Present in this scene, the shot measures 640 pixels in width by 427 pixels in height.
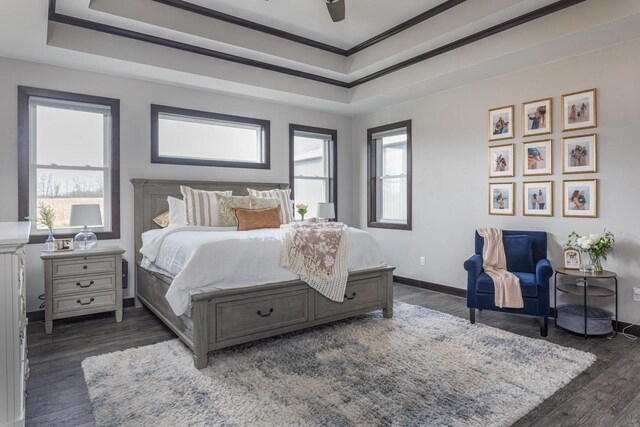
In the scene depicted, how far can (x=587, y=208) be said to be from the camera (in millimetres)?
3600

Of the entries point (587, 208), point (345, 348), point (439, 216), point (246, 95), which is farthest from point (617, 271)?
point (246, 95)

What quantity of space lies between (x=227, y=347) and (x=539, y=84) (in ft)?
13.1

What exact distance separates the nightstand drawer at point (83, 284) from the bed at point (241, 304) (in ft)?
1.19

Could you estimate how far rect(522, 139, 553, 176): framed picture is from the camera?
12.7 ft

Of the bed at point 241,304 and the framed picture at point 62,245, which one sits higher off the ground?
the framed picture at point 62,245

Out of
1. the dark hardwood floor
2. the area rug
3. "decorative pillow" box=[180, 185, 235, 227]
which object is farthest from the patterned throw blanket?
the dark hardwood floor

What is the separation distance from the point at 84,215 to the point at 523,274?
4.25m

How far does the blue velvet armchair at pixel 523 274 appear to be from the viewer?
3.31 m

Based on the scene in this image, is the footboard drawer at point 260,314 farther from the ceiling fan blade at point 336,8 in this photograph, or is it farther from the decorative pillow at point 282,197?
the ceiling fan blade at point 336,8

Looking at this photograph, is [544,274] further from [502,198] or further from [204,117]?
[204,117]

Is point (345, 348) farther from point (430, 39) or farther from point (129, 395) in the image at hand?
point (430, 39)

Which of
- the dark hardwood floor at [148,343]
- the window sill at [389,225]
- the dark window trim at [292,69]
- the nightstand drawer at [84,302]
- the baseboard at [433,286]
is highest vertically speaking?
the dark window trim at [292,69]

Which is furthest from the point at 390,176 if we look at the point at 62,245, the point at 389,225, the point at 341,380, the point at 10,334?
the point at 10,334

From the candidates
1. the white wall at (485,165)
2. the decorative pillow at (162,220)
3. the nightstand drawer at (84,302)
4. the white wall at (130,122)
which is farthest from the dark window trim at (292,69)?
the nightstand drawer at (84,302)
